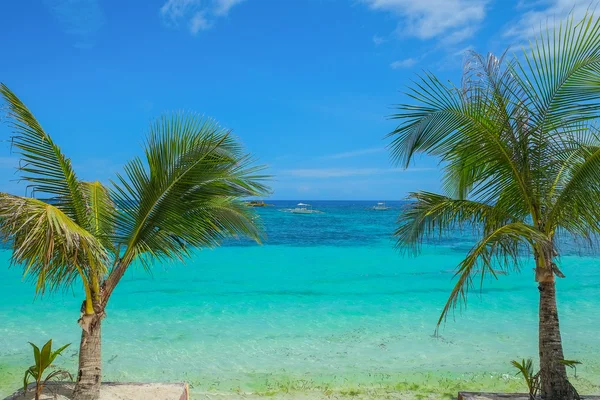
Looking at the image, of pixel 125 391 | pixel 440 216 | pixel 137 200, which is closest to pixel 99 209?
pixel 137 200

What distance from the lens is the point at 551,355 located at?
14.1 feet

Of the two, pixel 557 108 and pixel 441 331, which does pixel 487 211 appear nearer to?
pixel 557 108

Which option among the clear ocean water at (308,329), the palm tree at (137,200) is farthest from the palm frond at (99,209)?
the clear ocean water at (308,329)

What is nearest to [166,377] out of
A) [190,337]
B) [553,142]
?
[190,337]

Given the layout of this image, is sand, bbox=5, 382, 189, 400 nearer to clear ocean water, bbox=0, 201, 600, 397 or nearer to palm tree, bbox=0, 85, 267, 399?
palm tree, bbox=0, 85, 267, 399

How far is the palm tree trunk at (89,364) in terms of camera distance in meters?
4.36

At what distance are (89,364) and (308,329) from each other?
17.3 feet

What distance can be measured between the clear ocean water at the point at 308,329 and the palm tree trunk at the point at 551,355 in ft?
5.54

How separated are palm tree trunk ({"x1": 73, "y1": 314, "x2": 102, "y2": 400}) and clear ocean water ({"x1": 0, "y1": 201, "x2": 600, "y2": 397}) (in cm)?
200

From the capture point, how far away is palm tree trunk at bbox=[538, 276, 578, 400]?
4.28m

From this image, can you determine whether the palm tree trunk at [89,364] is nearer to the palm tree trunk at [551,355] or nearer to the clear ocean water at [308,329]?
the clear ocean water at [308,329]

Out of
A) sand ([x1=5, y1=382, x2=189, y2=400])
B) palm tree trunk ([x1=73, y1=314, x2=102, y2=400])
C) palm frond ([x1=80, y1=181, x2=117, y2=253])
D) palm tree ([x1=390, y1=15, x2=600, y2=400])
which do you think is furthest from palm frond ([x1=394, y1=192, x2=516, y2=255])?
palm tree trunk ([x1=73, y1=314, x2=102, y2=400])

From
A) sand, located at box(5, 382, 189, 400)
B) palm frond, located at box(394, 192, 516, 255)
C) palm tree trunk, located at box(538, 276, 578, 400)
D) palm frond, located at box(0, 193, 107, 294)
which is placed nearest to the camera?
palm frond, located at box(0, 193, 107, 294)

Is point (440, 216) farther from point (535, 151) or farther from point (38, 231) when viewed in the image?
point (38, 231)
